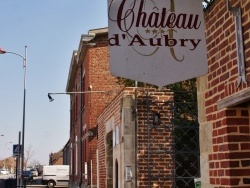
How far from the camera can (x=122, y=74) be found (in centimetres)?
452

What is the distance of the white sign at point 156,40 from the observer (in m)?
4.44

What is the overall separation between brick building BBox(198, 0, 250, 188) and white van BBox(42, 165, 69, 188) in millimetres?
35169

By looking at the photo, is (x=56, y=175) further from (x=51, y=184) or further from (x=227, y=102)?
(x=227, y=102)

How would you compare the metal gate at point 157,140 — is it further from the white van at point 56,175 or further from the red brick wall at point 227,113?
the white van at point 56,175

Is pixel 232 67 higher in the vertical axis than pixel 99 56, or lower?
lower

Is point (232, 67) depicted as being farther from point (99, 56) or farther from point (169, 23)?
point (99, 56)

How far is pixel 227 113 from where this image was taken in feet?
14.7

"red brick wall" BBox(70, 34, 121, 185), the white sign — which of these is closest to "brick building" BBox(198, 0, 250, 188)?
the white sign

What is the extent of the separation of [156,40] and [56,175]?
36250mm

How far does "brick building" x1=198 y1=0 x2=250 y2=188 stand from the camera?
4.19 meters

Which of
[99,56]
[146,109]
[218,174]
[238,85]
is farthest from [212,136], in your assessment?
[99,56]

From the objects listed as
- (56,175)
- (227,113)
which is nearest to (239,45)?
(227,113)

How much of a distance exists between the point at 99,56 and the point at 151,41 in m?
16.6

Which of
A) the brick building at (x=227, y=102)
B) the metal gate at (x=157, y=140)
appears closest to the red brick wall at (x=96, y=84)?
the metal gate at (x=157, y=140)
